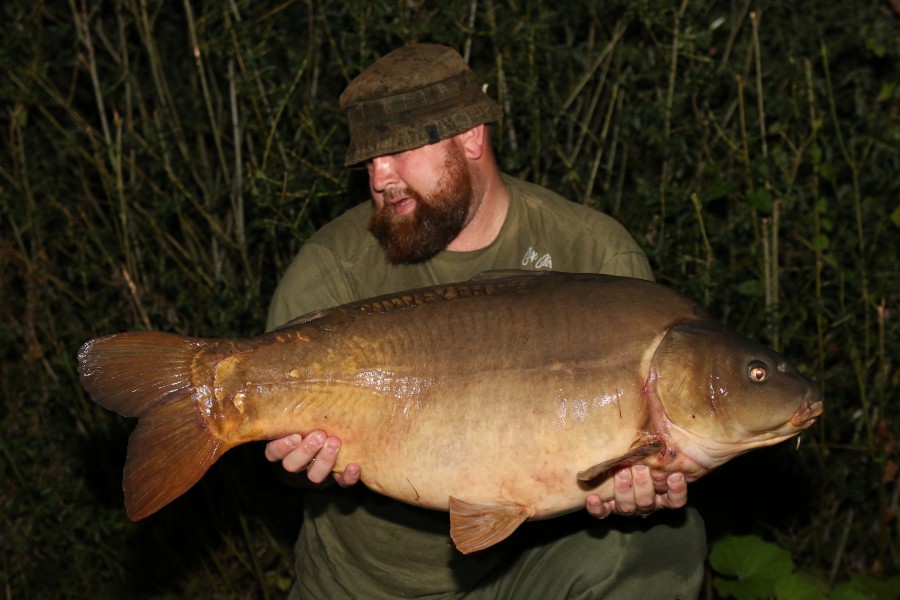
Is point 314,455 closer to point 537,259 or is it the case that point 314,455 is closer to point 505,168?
point 537,259

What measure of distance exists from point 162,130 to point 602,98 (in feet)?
5.17

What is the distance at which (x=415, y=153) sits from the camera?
281 cm

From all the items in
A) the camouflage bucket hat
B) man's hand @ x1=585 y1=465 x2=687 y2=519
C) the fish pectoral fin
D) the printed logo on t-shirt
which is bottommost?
man's hand @ x1=585 y1=465 x2=687 y2=519

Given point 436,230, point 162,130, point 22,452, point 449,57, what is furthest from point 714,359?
point 22,452

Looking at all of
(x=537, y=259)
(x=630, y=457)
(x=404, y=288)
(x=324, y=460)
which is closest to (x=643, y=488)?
(x=630, y=457)

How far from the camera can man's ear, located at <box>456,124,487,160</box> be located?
2861mm

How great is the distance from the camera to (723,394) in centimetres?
221

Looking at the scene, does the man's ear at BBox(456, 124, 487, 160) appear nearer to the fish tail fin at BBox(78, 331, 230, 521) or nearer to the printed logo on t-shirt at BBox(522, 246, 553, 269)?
the printed logo on t-shirt at BBox(522, 246, 553, 269)

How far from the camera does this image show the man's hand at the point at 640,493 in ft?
7.49

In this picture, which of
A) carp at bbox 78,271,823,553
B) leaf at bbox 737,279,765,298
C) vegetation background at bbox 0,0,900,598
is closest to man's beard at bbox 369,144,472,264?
carp at bbox 78,271,823,553

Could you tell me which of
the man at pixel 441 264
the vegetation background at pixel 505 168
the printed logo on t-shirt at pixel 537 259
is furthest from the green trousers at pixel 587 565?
the vegetation background at pixel 505 168

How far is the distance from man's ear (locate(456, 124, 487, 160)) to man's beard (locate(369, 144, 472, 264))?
0.03m

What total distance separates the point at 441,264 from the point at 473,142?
12.8 inches

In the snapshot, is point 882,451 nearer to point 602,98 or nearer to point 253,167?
point 602,98
